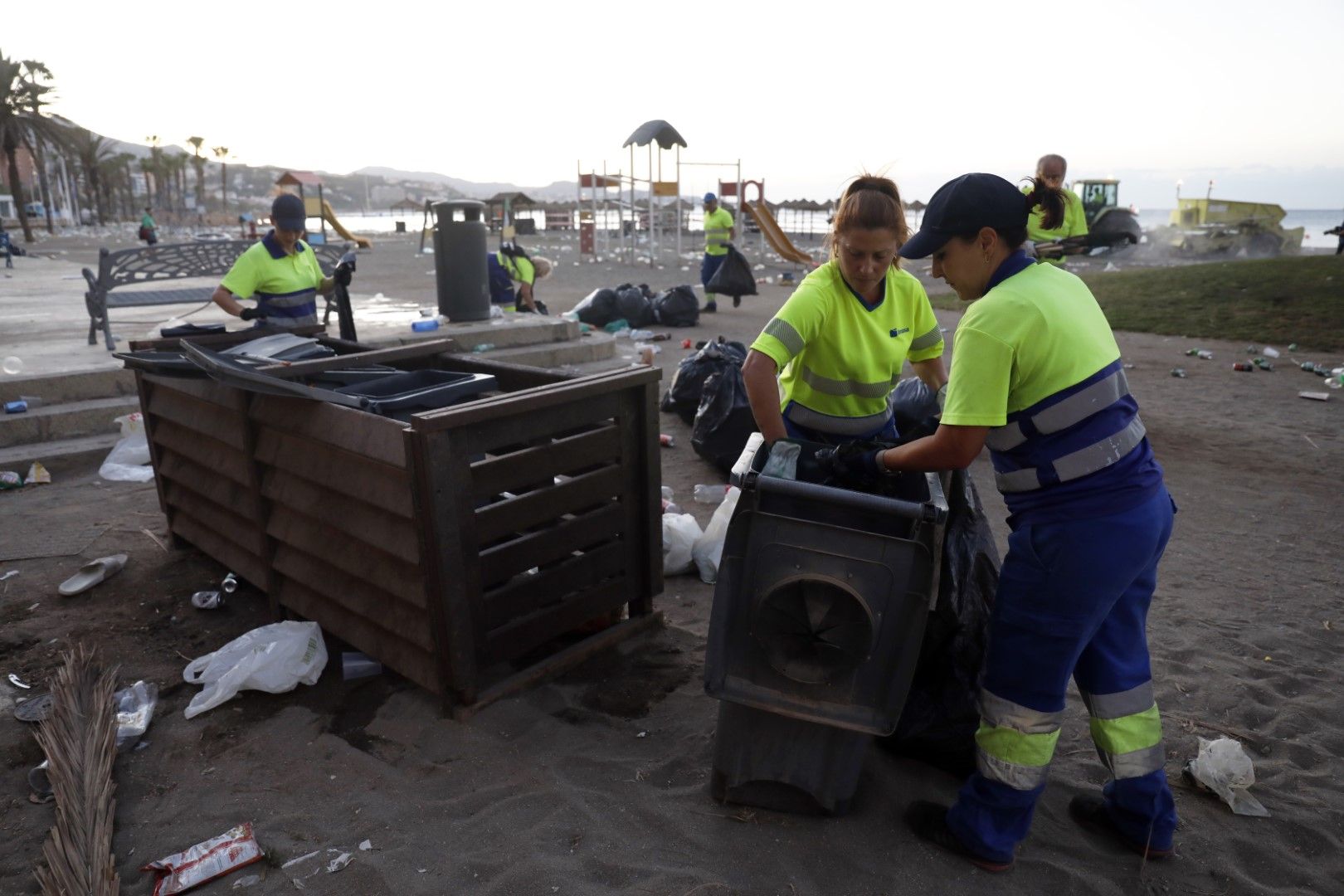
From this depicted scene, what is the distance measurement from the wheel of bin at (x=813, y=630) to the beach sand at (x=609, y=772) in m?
0.53

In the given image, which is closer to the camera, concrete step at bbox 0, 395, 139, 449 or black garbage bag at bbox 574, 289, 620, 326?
concrete step at bbox 0, 395, 139, 449

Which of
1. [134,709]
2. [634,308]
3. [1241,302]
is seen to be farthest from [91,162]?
[134,709]

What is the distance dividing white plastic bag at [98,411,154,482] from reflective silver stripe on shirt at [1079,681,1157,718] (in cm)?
529

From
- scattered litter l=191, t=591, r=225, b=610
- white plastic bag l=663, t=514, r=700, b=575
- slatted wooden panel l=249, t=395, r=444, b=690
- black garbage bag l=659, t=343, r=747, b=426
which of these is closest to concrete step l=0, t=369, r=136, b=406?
scattered litter l=191, t=591, r=225, b=610

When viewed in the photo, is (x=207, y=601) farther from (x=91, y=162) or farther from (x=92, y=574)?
(x=91, y=162)

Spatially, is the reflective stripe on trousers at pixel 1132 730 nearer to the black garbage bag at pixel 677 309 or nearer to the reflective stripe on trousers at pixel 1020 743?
the reflective stripe on trousers at pixel 1020 743

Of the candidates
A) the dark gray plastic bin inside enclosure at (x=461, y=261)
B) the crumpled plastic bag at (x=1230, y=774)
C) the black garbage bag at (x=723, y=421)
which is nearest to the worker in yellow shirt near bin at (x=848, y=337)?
the crumpled plastic bag at (x=1230, y=774)

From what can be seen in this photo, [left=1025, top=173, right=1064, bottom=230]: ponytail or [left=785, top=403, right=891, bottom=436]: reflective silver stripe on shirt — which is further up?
[left=1025, top=173, right=1064, bottom=230]: ponytail

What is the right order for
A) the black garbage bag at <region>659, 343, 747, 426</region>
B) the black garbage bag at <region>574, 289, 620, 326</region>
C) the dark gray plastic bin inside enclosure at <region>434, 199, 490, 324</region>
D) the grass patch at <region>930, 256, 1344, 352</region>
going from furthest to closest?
1. the black garbage bag at <region>574, 289, 620, 326</region>
2. the grass patch at <region>930, 256, 1344, 352</region>
3. the dark gray plastic bin inside enclosure at <region>434, 199, 490, 324</region>
4. the black garbage bag at <region>659, 343, 747, 426</region>

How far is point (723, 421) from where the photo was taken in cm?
539

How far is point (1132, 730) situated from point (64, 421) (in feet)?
21.2

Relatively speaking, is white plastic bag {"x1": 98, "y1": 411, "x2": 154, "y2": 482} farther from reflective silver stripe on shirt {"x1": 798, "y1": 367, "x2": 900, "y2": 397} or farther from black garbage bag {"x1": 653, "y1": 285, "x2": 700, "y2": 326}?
black garbage bag {"x1": 653, "y1": 285, "x2": 700, "y2": 326}

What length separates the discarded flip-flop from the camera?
3.71m

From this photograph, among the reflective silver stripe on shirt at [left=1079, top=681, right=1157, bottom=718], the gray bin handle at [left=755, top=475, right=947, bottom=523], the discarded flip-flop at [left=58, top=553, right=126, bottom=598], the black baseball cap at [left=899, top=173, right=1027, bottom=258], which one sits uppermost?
the black baseball cap at [left=899, top=173, right=1027, bottom=258]
